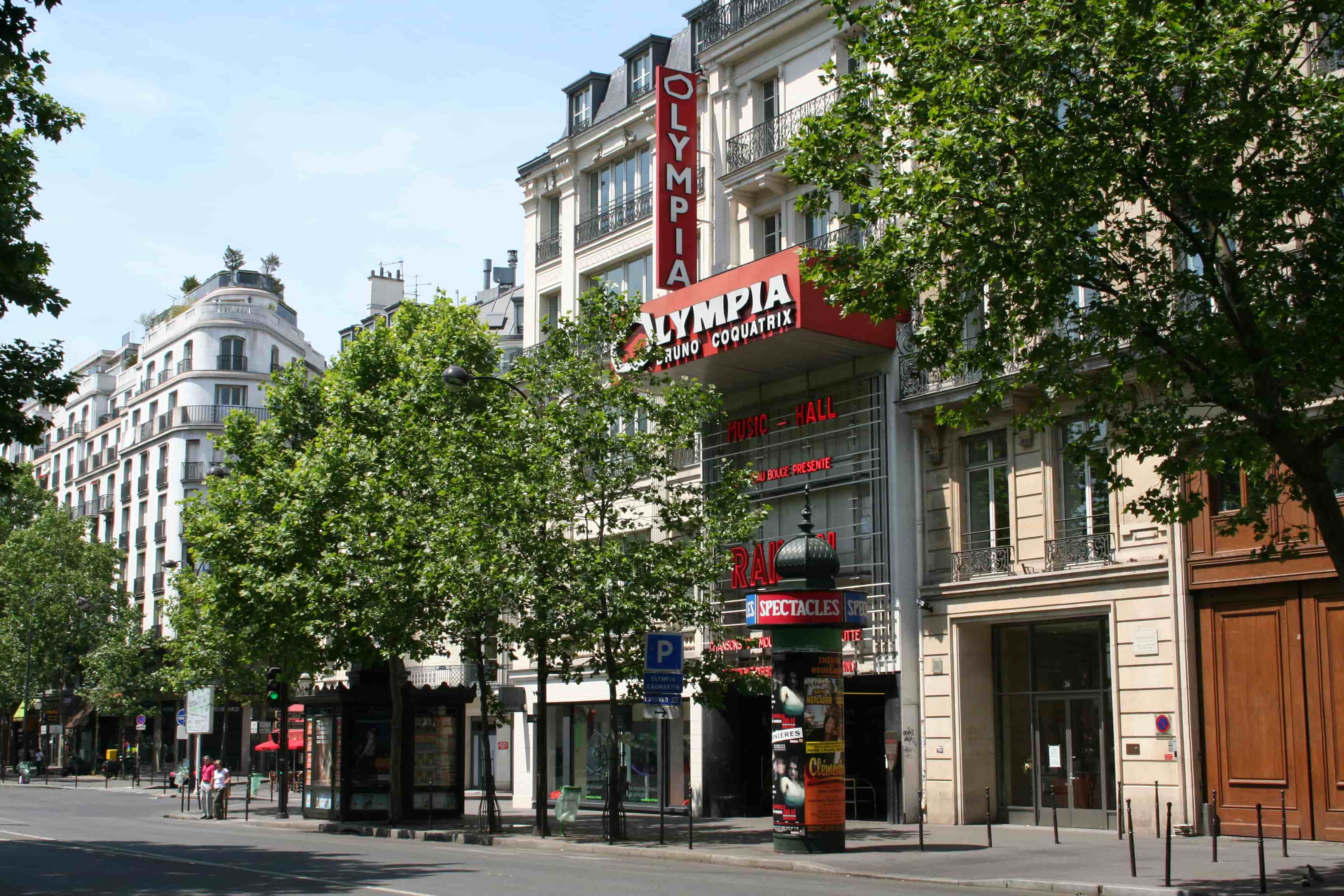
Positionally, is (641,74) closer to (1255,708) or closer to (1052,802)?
(1052,802)

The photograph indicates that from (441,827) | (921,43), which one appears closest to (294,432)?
(441,827)

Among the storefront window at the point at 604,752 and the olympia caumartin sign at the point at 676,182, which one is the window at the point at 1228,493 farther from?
the storefront window at the point at 604,752

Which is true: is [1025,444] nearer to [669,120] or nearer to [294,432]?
[669,120]

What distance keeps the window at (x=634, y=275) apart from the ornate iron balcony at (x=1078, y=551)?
14.1 m

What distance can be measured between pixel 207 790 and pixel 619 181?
64.5 ft

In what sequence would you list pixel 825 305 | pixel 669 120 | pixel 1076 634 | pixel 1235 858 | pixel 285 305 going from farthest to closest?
pixel 285 305 < pixel 669 120 < pixel 825 305 < pixel 1076 634 < pixel 1235 858

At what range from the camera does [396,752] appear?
31.8m

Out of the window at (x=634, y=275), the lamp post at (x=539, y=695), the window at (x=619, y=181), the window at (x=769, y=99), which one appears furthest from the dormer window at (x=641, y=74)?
the lamp post at (x=539, y=695)

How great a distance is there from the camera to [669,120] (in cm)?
3409

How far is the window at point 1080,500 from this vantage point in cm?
2577

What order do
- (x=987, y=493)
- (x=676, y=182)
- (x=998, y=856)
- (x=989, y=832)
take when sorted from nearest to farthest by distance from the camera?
1. (x=998, y=856)
2. (x=989, y=832)
3. (x=987, y=493)
4. (x=676, y=182)

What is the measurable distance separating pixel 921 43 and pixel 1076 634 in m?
13.7

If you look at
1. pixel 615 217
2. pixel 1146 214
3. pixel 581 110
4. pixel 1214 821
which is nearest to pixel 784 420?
pixel 615 217

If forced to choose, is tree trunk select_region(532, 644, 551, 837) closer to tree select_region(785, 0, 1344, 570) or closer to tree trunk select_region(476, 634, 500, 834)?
tree trunk select_region(476, 634, 500, 834)
